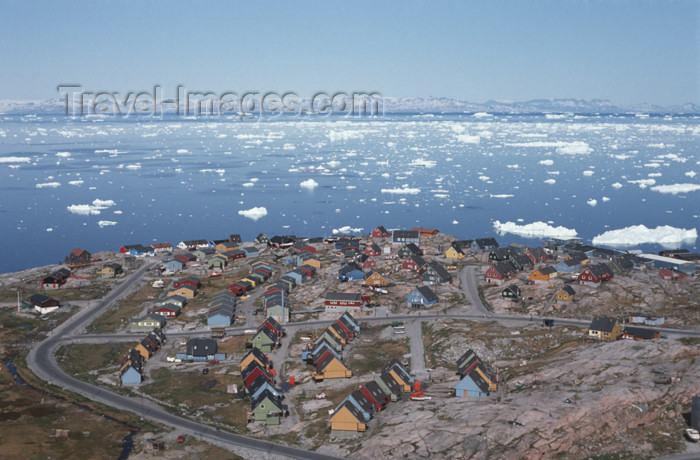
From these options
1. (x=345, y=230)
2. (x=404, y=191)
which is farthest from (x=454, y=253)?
(x=404, y=191)

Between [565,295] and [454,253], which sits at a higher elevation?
[454,253]

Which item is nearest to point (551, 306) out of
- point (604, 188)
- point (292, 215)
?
point (292, 215)

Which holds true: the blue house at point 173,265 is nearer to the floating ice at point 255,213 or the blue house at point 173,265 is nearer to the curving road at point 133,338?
the curving road at point 133,338

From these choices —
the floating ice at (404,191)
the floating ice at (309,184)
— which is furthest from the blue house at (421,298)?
the floating ice at (309,184)

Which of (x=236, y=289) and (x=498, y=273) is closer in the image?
(x=498, y=273)

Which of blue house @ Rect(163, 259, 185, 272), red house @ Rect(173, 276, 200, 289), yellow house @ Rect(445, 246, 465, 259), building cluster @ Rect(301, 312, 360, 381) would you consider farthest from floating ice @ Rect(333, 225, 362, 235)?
building cluster @ Rect(301, 312, 360, 381)

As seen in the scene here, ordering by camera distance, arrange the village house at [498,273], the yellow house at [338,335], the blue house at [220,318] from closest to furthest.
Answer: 1. the yellow house at [338,335]
2. the blue house at [220,318]
3. the village house at [498,273]

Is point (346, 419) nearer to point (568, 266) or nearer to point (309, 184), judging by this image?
point (568, 266)
